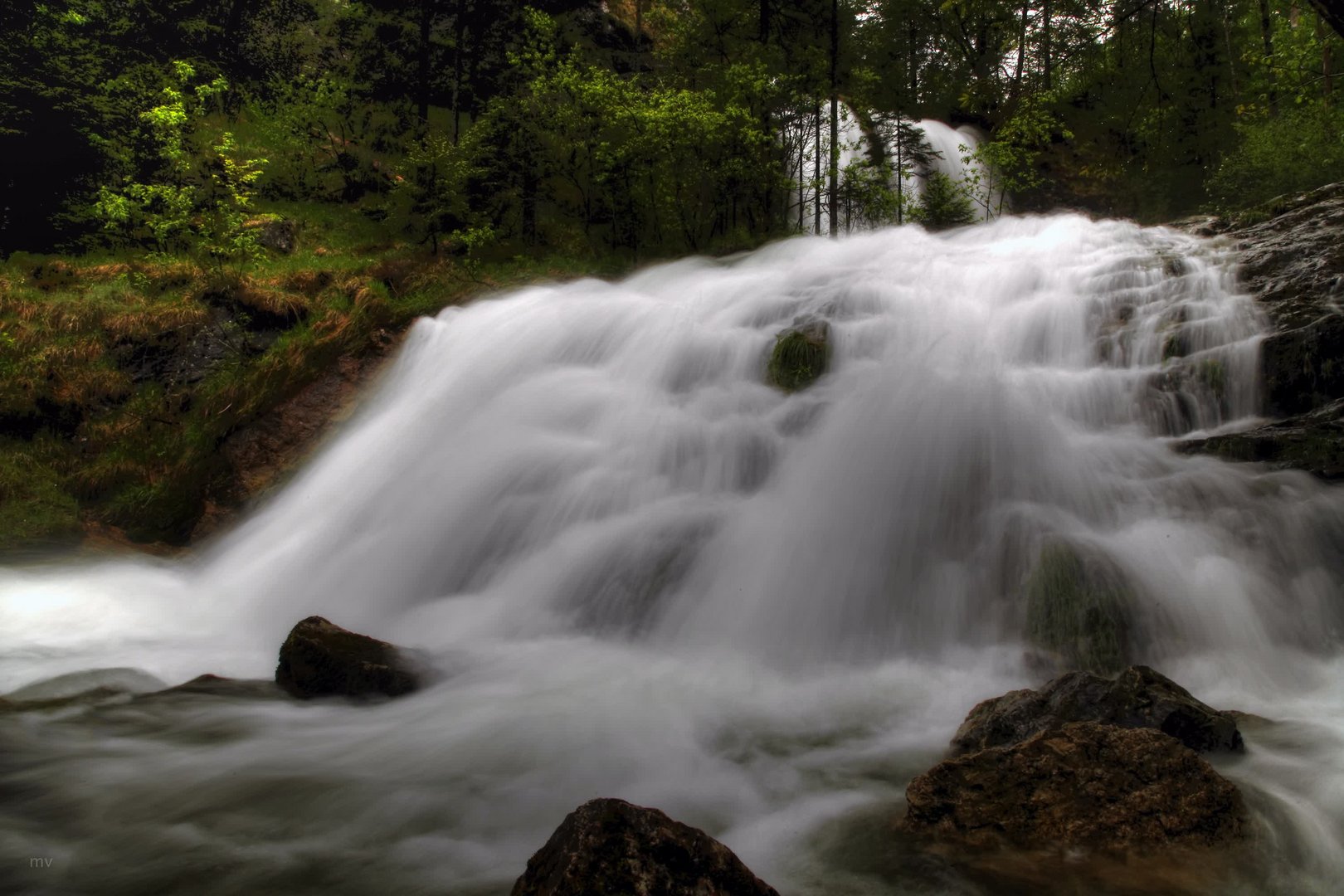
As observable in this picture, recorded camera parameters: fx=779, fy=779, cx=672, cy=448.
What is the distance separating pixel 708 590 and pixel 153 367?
31.7 ft

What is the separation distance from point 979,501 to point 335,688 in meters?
5.04

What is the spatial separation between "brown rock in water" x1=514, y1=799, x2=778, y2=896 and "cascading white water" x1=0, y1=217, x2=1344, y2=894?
33.0 inches

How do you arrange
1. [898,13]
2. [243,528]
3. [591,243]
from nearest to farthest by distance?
[243,528]
[591,243]
[898,13]

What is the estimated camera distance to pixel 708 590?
20.7 ft

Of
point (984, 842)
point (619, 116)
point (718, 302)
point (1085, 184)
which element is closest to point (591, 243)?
point (619, 116)

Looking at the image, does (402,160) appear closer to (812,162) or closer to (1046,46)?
(812,162)

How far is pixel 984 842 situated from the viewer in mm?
2980

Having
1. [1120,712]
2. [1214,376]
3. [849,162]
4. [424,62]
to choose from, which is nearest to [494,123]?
[424,62]

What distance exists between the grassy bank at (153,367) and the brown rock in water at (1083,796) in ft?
30.6

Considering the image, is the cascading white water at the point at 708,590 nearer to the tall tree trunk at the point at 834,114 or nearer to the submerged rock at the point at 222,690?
the submerged rock at the point at 222,690

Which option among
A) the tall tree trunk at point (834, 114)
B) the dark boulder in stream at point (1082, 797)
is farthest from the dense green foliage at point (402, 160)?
the dark boulder in stream at point (1082, 797)

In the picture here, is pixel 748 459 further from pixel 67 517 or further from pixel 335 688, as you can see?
pixel 67 517

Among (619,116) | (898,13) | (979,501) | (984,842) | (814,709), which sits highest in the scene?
(898,13)

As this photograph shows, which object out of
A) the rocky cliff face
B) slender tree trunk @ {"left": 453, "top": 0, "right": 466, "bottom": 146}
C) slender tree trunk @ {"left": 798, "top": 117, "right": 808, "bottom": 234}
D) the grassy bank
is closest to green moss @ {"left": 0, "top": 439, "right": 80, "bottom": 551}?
the grassy bank
